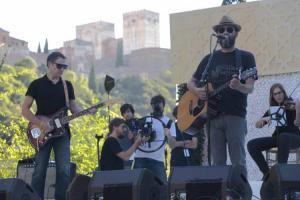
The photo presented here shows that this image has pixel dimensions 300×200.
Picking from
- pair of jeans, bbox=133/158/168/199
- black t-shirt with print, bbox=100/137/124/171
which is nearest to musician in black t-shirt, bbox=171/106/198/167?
pair of jeans, bbox=133/158/168/199

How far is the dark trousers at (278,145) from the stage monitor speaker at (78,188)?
8.38 ft

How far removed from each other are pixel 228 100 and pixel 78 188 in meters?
1.92

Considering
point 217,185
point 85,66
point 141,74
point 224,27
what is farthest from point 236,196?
point 85,66

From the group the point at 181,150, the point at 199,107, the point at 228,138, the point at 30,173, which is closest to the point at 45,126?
the point at 199,107

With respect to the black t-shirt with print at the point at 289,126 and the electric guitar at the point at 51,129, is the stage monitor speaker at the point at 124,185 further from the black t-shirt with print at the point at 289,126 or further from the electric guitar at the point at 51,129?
the black t-shirt with print at the point at 289,126

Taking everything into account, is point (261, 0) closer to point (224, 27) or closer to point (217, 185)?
point (224, 27)

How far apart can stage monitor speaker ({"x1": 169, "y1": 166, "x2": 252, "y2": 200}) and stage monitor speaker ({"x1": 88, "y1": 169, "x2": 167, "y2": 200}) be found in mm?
282

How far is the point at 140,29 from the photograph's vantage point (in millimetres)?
176625

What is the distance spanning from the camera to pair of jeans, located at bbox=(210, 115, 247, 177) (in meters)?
7.15

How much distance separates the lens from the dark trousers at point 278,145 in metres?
8.35

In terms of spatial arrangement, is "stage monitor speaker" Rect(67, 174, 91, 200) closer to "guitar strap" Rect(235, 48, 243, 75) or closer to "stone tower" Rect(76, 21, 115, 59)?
"guitar strap" Rect(235, 48, 243, 75)

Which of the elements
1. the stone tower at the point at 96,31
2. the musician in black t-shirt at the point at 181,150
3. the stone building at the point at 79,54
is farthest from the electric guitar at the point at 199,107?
the stone tower at the point at 96,31

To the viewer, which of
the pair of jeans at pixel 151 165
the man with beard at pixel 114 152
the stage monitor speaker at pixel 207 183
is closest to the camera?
the stage monitor speaker at pixel 207 183

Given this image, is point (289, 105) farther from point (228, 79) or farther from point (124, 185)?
point (124, 185)
